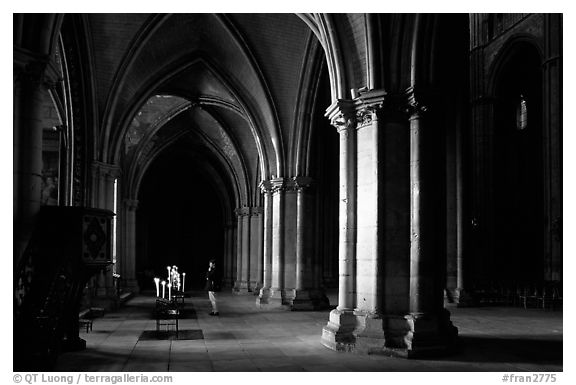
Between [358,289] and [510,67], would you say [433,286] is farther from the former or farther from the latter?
[510,67]

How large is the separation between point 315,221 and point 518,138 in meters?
12.2

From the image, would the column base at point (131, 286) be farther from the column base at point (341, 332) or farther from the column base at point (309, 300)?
the column base at point (341, 332)

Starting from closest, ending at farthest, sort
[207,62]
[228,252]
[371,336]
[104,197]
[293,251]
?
[371,336] → [293,251] → [104,197] → [207,62] → [228,252]

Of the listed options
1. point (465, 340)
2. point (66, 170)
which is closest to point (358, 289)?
point (465, 340)

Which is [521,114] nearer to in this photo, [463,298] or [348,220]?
[463,298]

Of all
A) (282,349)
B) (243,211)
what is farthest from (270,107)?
(243,211)

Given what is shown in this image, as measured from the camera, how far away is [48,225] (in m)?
7.79

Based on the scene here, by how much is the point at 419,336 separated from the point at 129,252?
20.5 m

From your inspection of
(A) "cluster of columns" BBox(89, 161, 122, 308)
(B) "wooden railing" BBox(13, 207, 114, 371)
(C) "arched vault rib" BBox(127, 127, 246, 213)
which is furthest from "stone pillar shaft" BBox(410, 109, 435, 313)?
(C) "arched vault rib" BBox(127, 127, 246, 213)

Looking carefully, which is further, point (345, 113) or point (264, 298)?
point (264, 298)

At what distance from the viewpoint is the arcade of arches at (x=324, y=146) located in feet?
29.6

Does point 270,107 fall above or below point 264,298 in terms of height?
above

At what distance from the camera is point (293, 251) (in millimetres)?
17375

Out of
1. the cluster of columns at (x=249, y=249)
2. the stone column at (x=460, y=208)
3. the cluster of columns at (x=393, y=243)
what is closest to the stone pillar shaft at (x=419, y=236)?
the cluster of columns at (x=393, y=243)
